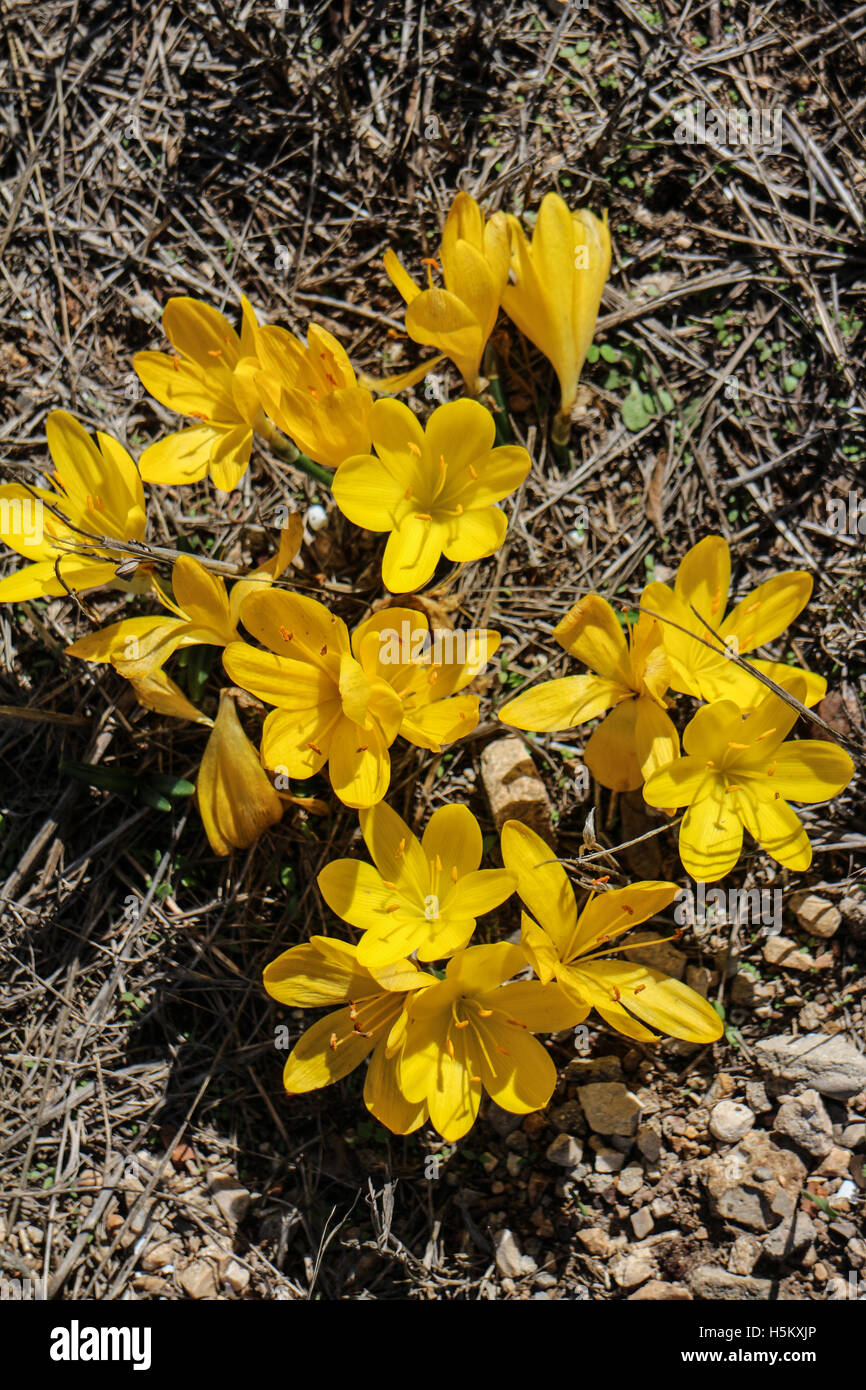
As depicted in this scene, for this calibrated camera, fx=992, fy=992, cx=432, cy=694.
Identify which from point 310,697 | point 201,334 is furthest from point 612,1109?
point 201,334

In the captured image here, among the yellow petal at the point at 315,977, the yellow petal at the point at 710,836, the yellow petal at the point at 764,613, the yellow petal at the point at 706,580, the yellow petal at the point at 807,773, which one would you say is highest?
the yellow petal at the point at 706,580

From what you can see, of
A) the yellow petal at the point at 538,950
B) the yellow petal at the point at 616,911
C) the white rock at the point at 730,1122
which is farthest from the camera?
the white rock at the point at 730,1122

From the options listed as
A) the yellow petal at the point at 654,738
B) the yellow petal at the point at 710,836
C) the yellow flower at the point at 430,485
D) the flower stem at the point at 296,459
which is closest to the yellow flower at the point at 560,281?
the yellow flower at the point at 430,485

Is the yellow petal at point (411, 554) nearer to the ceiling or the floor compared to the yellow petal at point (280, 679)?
nearer to the ceiling

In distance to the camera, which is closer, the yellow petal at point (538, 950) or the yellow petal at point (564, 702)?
the yellow petal at point (538, 950)

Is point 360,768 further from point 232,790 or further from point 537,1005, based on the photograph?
point 537,1005

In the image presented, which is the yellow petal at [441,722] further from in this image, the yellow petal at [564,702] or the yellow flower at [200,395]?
the yellow flower at [200,395]

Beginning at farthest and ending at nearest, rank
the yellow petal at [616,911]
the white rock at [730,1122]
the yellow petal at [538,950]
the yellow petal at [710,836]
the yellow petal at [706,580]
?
the white rock at [730,1122]
the yellow petal at [706,580]
the yellow petal at [710,836]
the yellow petal at [616,911]
the yellow petal at [538,950]
